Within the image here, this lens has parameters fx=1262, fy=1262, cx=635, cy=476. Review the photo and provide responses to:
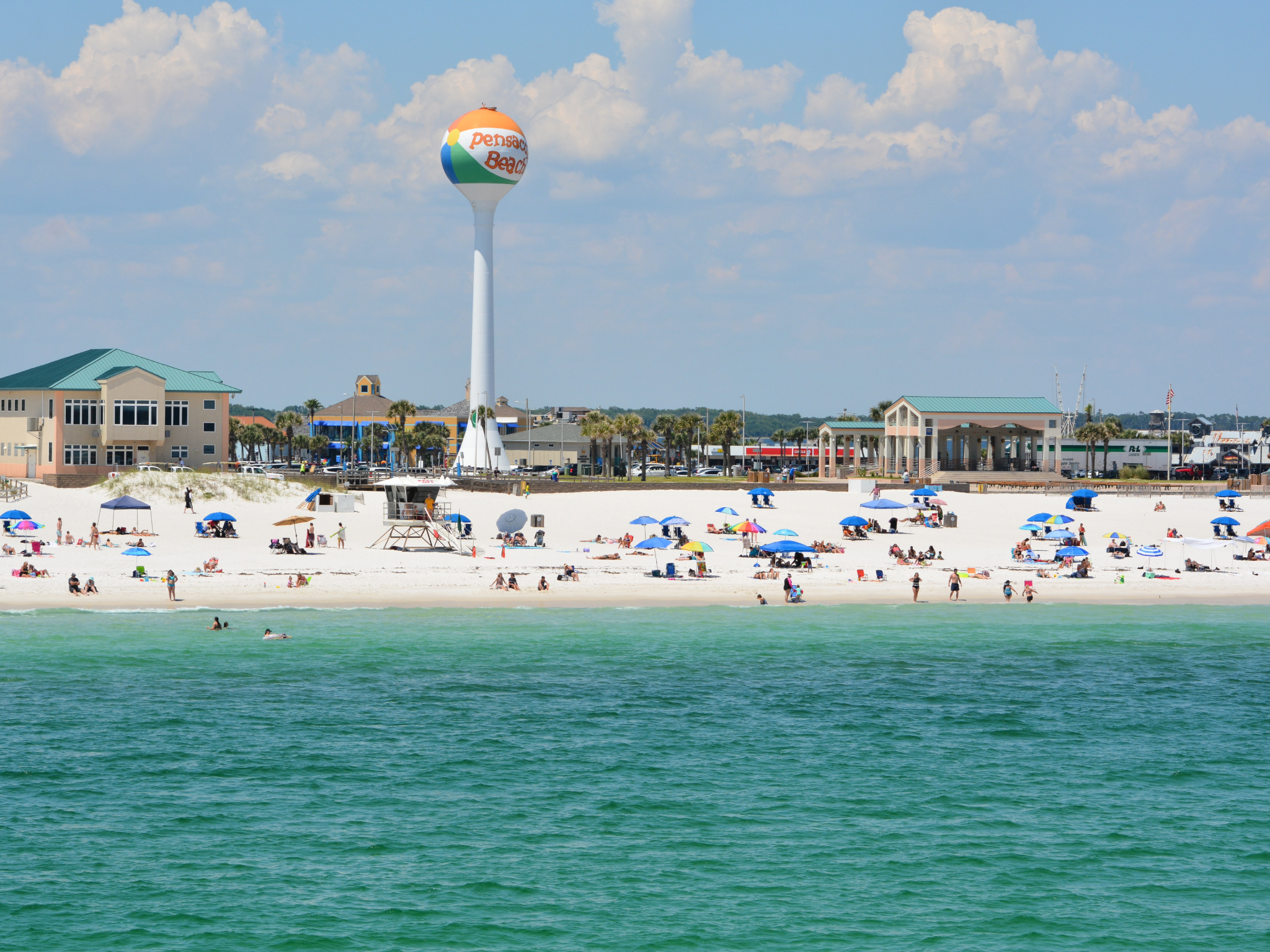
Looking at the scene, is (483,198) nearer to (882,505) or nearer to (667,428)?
(667,428)

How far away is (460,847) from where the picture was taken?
21.0 m

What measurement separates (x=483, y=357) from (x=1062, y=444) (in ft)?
199

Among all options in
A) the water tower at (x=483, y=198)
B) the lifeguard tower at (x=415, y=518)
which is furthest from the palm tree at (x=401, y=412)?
the lifeguard tower at (x=415, y=518)

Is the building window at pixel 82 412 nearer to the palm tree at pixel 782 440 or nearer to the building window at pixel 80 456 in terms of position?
the building window at pixel 80 456

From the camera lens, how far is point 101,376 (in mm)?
77562

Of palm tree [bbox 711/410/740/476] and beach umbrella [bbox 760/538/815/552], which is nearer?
beach umbrella [bbox 760/538/815/552]

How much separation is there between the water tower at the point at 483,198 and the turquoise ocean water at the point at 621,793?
212ft

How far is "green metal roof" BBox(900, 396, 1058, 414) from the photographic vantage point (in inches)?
3819

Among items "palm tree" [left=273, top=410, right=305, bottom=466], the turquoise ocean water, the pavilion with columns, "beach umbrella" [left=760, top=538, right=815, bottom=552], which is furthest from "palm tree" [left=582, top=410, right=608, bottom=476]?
the turquoise ocean water

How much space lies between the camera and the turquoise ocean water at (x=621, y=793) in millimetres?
18188

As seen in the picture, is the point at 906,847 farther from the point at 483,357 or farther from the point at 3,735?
the point at 483,357

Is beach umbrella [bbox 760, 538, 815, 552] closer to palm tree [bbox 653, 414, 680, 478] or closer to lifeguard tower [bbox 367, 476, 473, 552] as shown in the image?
lifeguard tower [bbox 367, 476, 473, 552]

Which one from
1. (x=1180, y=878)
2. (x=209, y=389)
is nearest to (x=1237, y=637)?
(x=1180, y=878)

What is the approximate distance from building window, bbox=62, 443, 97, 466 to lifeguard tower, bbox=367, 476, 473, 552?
3011cm
